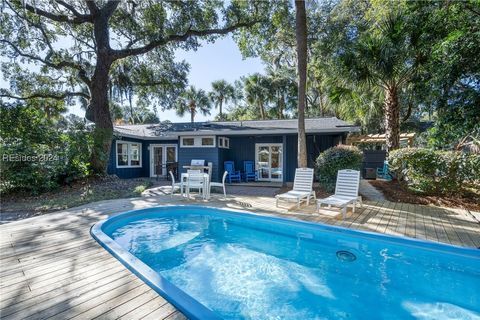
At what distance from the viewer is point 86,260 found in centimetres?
326

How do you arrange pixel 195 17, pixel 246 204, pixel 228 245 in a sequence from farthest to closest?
pixel 195 17 → pixel 246 204 → pixel 228 245

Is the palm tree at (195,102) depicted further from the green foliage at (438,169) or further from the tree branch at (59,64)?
the green foliage at (438,169)

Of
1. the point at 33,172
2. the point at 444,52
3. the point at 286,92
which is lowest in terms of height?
the point at 33,172

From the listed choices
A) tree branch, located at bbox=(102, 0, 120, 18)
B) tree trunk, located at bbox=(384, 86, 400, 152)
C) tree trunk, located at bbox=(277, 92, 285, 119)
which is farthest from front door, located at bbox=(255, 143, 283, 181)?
tree trunk, located at bbox=(277, 92, 285, 119)

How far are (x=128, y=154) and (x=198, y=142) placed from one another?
4891 mm

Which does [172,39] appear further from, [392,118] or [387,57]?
[392,118]

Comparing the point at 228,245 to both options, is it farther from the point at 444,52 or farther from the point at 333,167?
the point at 444,52

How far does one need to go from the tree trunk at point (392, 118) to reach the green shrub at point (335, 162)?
8.30ft

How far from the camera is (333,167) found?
800cm

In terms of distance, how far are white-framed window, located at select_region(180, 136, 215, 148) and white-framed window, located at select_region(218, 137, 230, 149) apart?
411mm


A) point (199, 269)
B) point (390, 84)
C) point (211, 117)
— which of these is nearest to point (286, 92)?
point (211, 117)

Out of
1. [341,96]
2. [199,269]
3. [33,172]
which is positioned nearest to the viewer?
[199,269]

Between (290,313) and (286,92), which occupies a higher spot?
(286,92)

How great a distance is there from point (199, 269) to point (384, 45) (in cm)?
842
